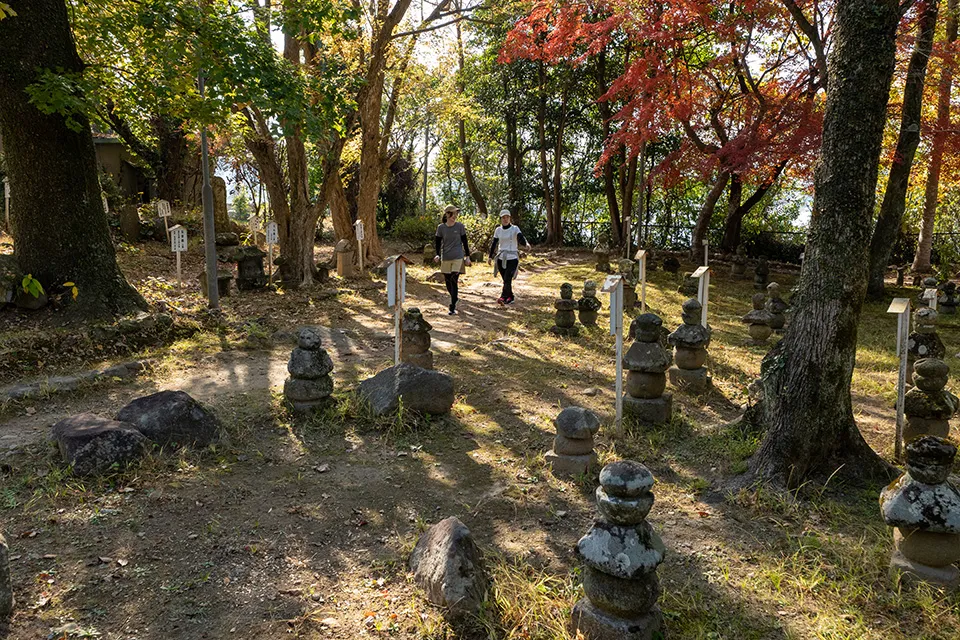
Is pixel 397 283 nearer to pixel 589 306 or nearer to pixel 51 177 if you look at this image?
pixel 589 306

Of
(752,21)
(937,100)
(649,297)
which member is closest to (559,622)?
(649,297)

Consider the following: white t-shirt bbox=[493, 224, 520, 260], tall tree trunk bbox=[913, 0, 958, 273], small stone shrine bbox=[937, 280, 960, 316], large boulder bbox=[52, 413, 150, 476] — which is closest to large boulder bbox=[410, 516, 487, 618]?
large boulder bbox=[52, 413, 150, 476]

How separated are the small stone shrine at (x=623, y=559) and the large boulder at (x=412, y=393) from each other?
2.95m

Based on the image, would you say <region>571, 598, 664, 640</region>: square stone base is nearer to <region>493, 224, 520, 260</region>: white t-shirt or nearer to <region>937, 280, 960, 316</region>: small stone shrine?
<region>493, 224, 520, 260</region>: white t-shirt

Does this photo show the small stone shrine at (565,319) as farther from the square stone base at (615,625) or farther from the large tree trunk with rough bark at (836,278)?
the square stone base at (615,625)

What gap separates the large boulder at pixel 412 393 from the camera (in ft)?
17.7

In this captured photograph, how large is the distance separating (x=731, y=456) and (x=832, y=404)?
820mm

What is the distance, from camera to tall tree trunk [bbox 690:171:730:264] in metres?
14.1

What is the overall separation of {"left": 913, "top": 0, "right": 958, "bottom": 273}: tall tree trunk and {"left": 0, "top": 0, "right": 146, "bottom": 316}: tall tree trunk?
40.2 feet

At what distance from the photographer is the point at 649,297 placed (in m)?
12.1

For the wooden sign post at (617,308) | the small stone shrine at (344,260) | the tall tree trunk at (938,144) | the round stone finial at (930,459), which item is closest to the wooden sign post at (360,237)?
the small stone shrine at (344,260)

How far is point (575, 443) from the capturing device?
4531 mm

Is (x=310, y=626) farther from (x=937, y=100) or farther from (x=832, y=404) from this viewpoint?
(x=937, y=100)

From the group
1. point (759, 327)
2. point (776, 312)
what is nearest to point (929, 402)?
point (759, 327)
